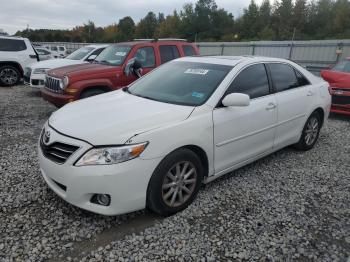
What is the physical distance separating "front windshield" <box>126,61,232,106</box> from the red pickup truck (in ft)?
7.73

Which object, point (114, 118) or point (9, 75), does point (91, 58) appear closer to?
point (9, 75)

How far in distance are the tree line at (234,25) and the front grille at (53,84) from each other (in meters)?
53.3

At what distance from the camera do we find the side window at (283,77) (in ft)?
14.9

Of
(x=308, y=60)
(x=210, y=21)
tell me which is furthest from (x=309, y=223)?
(x=210, y=21)

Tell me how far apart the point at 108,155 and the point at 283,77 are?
3.07m

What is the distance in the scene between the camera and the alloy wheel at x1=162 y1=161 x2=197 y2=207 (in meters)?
3.23

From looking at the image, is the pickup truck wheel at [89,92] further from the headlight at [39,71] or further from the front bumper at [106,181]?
the front bumper at [106,181]

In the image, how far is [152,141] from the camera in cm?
298

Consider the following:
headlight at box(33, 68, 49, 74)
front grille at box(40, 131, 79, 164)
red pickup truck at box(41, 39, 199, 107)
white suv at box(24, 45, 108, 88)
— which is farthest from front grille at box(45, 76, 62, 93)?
front grille at box(40, 131, 79, 164)

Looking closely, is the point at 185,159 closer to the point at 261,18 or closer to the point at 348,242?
the point at 348,242

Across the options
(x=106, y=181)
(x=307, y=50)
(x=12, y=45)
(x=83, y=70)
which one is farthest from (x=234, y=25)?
(x=106, y=181)

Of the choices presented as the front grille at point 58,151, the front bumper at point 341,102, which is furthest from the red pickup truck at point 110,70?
the front bumper at point 341,102

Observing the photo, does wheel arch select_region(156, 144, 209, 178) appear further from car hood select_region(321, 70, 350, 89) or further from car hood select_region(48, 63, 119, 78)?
car hood select_region(321, 70, 350, 89)

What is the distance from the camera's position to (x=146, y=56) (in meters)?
7.47
